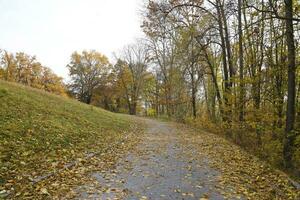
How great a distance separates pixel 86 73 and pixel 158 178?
47790 millimetres

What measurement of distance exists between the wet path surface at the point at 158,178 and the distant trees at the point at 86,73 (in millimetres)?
43418

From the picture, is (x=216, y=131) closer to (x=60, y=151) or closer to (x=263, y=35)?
(x=263, y=35)

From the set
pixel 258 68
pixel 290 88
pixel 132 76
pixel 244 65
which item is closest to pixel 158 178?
pixel 290 88

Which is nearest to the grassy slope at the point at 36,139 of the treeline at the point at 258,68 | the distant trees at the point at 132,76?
the treeline at the point at 258,68

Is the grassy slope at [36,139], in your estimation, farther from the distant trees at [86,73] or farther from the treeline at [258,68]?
the distant trees at [86,73]

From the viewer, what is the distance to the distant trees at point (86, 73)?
52656 mm

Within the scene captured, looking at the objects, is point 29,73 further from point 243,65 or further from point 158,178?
point 158,178

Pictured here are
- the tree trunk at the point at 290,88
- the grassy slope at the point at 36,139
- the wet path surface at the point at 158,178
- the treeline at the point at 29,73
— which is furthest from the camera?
the treeline at the point at 29,73

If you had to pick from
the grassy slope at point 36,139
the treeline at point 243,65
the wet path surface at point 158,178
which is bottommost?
the wet path surface at point 158,178

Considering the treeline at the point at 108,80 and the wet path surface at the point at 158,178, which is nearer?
the wet path surface at the point at 158,178

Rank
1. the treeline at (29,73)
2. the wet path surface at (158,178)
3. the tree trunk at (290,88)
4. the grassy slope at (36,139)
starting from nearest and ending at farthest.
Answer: the wet path surface at (158,178) < the grassy slope at (36,139) < the tree trunk at (290,88) < the treeline at (29,73)

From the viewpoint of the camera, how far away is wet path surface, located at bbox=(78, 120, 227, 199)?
234 inches

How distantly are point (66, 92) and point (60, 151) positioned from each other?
157ft

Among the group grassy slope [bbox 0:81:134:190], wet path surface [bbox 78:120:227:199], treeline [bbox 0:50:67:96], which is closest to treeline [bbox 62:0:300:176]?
wet path surface [bbox 78:120:227:199]
